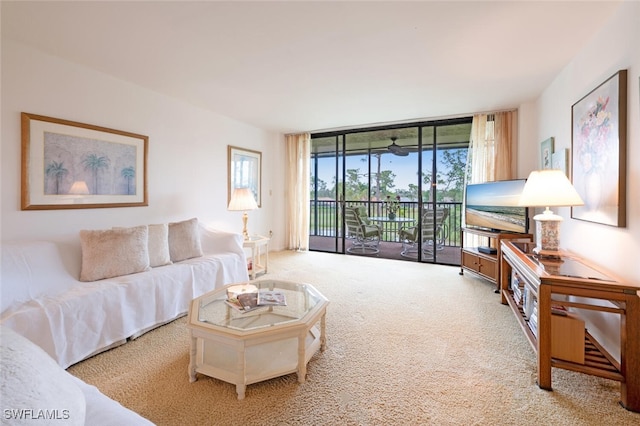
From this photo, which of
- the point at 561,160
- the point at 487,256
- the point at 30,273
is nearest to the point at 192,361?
the point at 30,273

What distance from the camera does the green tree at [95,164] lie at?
2.72 meters

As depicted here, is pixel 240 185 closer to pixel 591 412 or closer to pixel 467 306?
pixel 467 306

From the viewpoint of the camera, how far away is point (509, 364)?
186cm

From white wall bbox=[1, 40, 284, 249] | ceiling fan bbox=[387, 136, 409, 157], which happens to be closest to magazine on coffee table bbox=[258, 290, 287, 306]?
white wall bbox=[1, 40, 284, 249]

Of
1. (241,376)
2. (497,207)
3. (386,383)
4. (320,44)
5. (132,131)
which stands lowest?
(386,383)

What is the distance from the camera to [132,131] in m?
3.10

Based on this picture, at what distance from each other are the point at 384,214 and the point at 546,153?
3.65 m

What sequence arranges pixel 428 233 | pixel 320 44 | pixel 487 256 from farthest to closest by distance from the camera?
1. pixel 428 233
2. pixel 487 256
3. pixel 320 44

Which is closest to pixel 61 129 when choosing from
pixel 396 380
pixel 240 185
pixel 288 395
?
pixel 240 185

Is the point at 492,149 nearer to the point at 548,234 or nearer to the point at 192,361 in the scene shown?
the point at 548,234

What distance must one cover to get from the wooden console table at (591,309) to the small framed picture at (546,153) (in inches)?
61.7

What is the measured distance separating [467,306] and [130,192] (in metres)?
3.73

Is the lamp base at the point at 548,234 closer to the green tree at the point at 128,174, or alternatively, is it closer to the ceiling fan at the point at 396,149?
the green tree at the point at 128,174

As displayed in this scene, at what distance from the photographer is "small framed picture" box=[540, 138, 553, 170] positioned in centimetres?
303
